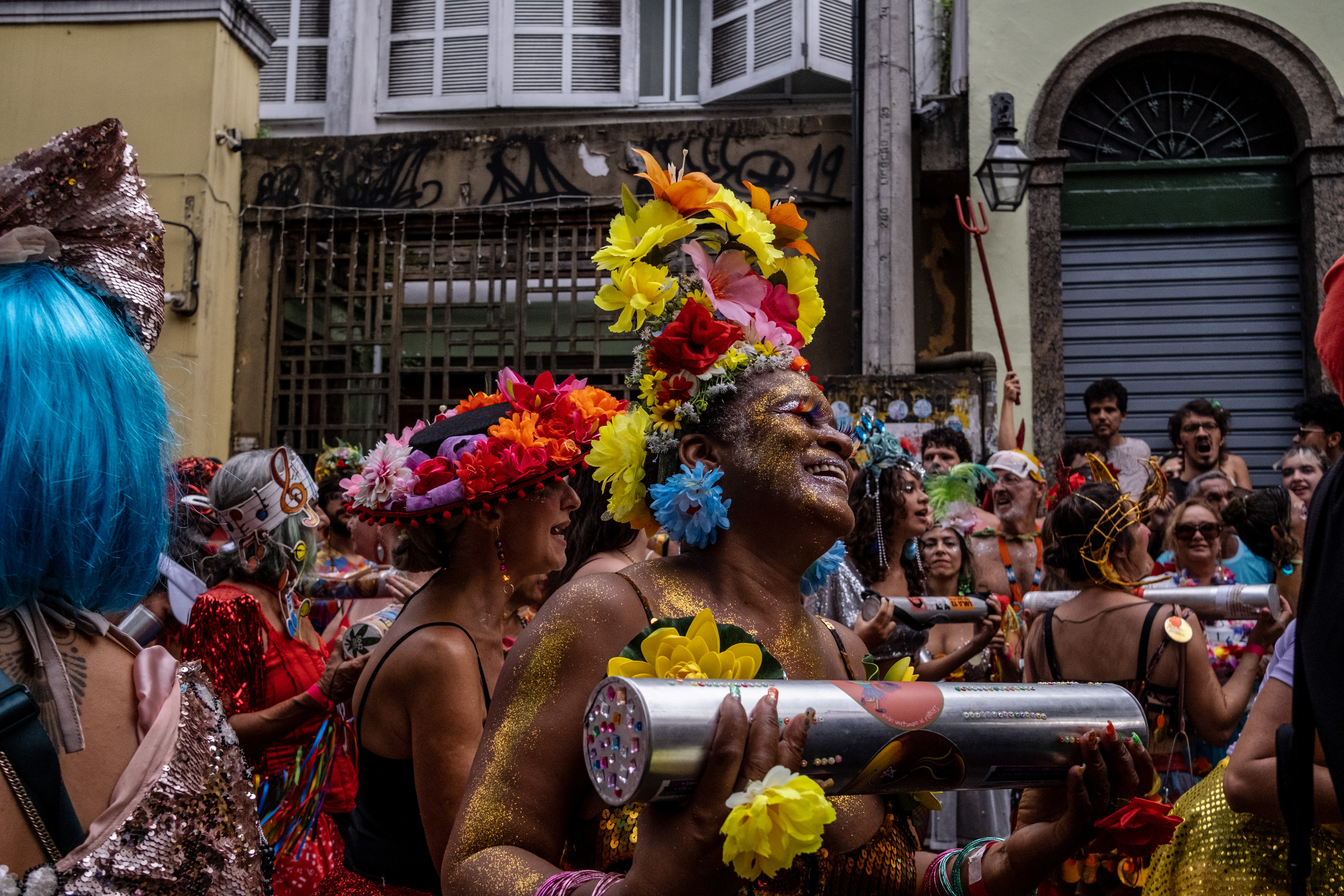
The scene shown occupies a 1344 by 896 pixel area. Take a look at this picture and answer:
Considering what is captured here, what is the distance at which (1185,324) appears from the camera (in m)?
10.6

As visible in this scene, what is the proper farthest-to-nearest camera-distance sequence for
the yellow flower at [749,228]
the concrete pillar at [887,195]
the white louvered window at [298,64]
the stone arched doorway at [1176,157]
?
the white louvered window at [298,64] → the stone arched doorway at [1176,157] → the concrete pillar at [887,195] → the yellow flower at [749,228]

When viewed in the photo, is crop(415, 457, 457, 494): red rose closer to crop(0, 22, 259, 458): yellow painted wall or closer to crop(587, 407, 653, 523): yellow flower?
crop(587, 407, 653, 523): yellow flower

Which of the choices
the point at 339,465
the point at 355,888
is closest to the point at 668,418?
the point at 355,888

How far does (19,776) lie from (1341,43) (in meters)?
11.6

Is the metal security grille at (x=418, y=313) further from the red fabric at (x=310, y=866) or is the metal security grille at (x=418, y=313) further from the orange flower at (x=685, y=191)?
the orange flower at (x=685, y=191)

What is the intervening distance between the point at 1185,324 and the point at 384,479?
907cm

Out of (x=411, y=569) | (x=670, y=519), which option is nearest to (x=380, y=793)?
(x=411, y=569)

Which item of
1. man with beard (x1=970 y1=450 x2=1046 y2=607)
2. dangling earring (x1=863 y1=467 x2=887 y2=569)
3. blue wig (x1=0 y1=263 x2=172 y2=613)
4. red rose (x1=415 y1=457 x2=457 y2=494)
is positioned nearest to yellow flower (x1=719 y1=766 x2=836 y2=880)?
blue wig (x1=0 y1=263 x2=172 y2=613)

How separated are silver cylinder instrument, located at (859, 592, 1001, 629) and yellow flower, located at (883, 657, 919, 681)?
2399 millimetres

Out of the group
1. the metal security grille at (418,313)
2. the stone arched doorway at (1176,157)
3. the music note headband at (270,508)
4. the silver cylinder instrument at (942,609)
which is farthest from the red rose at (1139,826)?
the metal security grille at (418,313)

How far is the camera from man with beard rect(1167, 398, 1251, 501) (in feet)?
25.0

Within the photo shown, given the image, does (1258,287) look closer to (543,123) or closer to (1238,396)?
(1238,396)

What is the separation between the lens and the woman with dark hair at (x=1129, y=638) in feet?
14.7

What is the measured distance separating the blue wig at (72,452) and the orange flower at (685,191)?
1.09 meters
